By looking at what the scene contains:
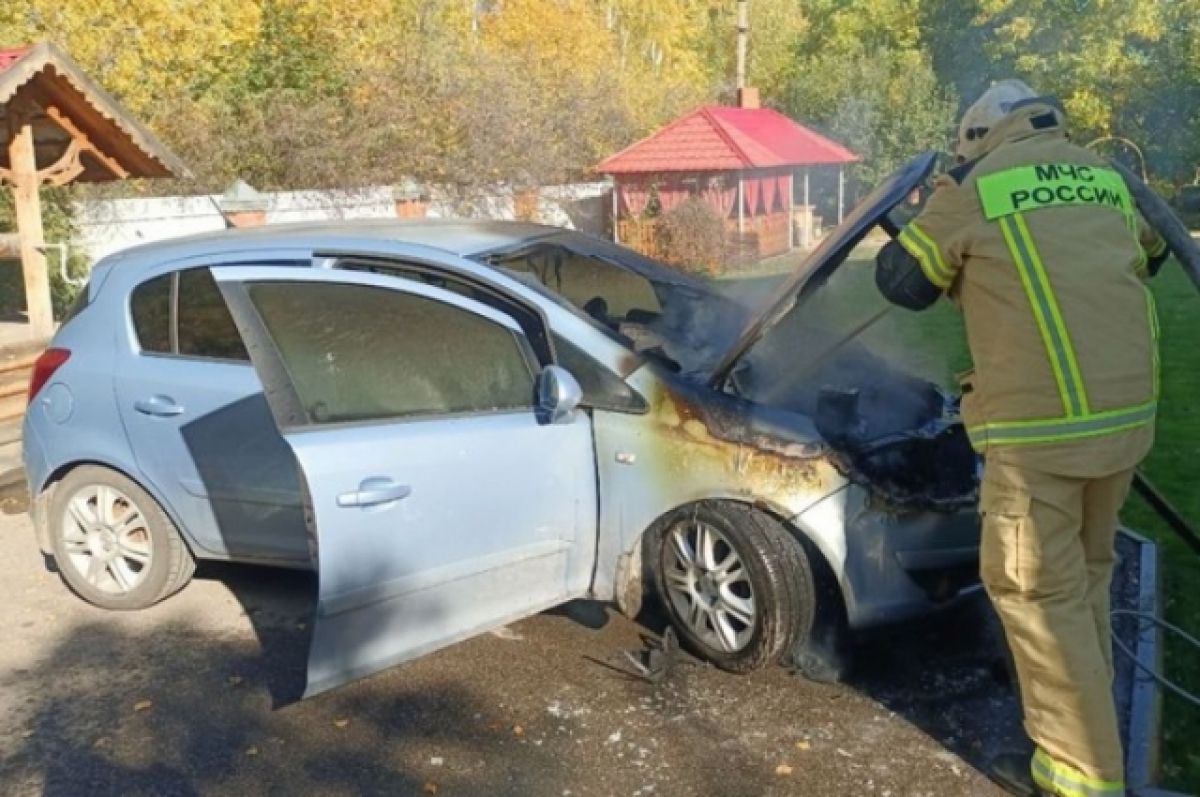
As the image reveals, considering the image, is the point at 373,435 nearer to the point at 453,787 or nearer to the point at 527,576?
the point at 527,576

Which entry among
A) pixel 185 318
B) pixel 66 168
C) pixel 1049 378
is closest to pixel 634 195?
pixel 66 168

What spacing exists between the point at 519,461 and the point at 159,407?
1.77m

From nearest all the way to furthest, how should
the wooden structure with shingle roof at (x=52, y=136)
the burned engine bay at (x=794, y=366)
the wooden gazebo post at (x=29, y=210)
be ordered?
the burned engine bay at (x=794, y=366)
the wooden structure with shingle roof at (x=52, y=136)
the wooden gazebo post at (x=29, y=210)

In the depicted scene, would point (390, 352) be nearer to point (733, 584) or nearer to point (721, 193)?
point (733, 584)

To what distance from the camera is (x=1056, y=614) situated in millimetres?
3268

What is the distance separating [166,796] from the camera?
3676 millimetres

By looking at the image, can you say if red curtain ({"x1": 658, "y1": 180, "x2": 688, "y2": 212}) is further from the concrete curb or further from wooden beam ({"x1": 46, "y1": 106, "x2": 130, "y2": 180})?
the concrete curb

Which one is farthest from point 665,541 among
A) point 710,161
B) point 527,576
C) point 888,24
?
point 888,24

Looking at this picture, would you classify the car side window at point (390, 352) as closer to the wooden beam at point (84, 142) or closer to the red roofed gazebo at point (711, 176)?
the wooden beam at point (84, 142)

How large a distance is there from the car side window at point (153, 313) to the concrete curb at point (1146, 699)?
13.0 feet

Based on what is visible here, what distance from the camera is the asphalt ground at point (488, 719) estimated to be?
3.70 m

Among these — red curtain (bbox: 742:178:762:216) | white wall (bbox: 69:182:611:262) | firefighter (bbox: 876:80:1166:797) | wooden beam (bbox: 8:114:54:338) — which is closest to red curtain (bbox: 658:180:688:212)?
→ red curtain (bbox: 742:178:762:216)

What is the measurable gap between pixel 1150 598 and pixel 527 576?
249 centimetres

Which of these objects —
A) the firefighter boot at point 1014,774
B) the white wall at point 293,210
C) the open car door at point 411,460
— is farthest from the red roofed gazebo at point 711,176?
the firefighter boot at point 1014,774
